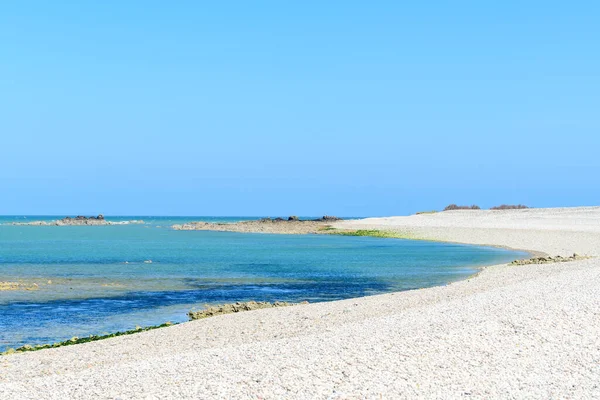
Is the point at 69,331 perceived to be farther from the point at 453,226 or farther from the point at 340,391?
the point at 453,226

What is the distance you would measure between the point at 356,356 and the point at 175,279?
65.4 feet

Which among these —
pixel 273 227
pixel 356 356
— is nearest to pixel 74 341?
pixel 356 356

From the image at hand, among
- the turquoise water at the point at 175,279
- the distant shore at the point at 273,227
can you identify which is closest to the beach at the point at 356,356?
the turquoise water at the point at 175,279

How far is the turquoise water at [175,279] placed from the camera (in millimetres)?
18984

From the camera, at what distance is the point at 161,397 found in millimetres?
8797

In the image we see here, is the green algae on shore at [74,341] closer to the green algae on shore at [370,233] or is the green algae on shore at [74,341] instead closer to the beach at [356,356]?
the beach at [356,356]

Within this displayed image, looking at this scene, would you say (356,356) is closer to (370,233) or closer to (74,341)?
(74,341)

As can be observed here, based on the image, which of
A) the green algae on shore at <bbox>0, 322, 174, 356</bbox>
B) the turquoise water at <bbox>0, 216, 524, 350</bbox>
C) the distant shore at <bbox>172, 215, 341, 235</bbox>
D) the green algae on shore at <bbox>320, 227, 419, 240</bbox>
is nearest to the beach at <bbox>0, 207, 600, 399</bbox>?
the green algae on shore at <bbox>0, 322, 174, 356</bbox>

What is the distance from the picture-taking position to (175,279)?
2927cm

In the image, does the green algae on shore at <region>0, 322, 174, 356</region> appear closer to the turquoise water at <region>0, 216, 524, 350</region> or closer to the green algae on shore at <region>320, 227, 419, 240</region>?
the turquoise water at <region>0, 216, 524, 350</region>

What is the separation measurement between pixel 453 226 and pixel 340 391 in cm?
6703

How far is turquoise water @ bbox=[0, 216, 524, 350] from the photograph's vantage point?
747 inches

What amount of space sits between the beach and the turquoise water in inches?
142

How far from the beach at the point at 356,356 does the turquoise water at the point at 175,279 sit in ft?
11.8
